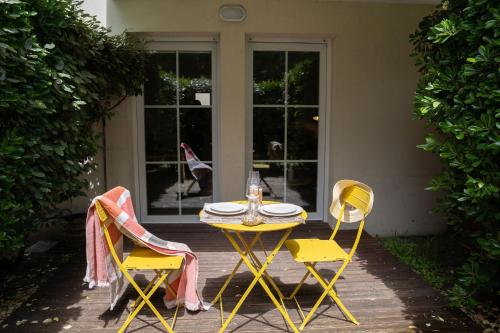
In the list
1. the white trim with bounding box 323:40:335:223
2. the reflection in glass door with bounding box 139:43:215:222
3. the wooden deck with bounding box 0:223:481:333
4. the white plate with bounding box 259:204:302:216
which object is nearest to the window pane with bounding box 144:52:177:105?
the reflection in glass door with bounding box 139:43:215:222

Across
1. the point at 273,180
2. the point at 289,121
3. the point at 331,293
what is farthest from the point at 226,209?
the point at 289,121

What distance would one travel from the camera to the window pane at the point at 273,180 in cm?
518

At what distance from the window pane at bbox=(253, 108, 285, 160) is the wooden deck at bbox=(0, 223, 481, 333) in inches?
58.3

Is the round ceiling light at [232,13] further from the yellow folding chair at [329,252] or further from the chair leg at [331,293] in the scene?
the chair leg at [331,293]

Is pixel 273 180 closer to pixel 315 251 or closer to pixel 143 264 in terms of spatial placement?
pixel 315 251

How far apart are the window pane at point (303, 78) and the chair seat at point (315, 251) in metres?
2.45

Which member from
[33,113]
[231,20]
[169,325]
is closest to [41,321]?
[169,325]

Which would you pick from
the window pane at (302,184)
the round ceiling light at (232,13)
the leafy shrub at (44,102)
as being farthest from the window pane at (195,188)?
the round ceiling light at (232,13)

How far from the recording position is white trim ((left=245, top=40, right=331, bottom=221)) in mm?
4938

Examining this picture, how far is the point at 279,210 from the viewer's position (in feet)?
9.70

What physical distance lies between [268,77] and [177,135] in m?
1.39

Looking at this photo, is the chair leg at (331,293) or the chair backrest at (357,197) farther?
the chair backrest at (357,197)

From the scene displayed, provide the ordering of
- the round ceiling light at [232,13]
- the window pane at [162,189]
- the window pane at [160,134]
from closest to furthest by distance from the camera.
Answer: the round ceiling light at [232,13] → the window pane at [160,134] → the window pane at [162,189]

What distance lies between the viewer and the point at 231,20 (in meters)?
4.66
